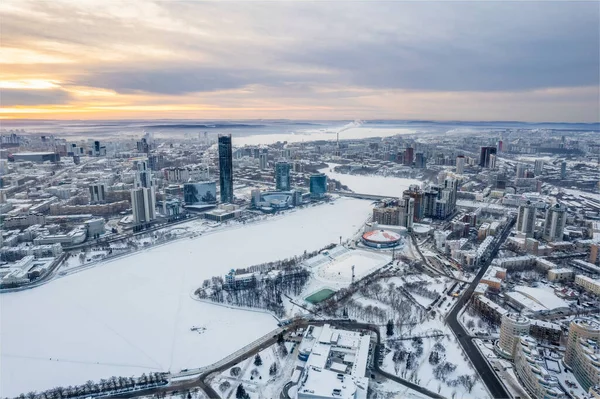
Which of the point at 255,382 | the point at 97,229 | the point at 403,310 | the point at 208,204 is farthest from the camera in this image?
the point at 208,204

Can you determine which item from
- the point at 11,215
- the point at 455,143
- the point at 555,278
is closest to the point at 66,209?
the point at 11,215

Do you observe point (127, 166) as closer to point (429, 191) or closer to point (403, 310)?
point (429, 191)

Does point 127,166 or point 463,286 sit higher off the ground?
point 127,166

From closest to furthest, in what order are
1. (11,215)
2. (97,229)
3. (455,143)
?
(97,229)
(11,215)
(455,143)

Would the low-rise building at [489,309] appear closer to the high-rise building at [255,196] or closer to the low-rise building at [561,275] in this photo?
the low-rise building at [561,275]

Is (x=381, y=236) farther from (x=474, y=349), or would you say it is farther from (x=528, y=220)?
(x=474, y=349)

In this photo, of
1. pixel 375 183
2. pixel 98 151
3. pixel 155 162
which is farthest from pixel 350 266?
pixel 98 151

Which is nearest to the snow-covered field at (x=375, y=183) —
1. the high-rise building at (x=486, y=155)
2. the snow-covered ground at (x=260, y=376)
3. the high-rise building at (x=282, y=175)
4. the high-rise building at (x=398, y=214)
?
the high-rise building at (x=282, y=175)
